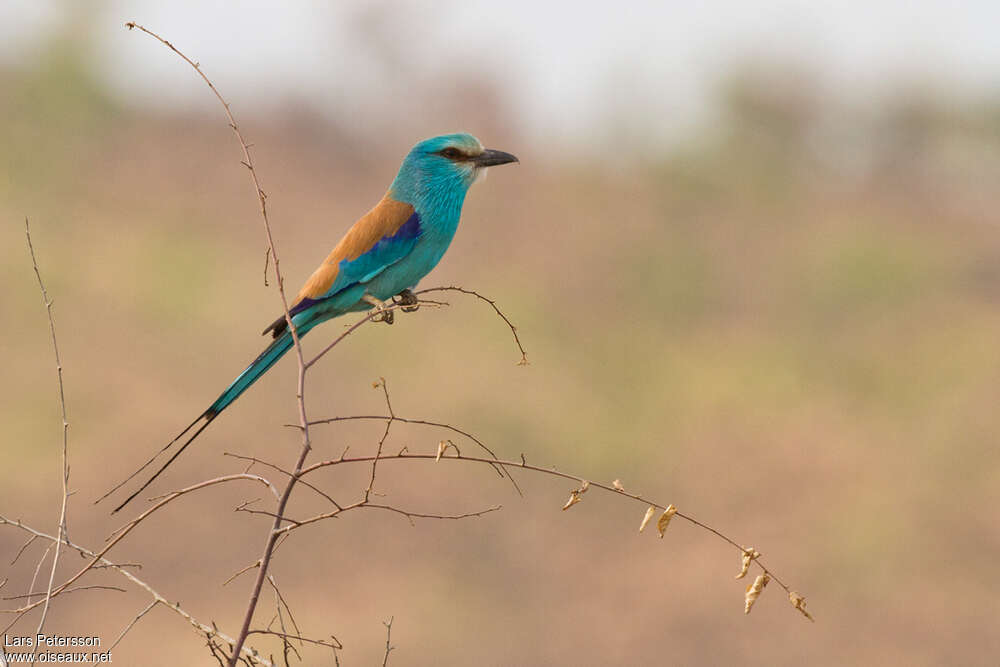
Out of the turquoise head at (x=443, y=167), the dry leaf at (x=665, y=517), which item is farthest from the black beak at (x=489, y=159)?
the dry leaf at (x=665, y=517)

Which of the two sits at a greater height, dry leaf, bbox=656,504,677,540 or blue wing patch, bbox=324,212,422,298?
blue wing patch, bbox=324,212,422,298

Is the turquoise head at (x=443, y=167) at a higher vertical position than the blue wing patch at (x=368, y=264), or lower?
higher

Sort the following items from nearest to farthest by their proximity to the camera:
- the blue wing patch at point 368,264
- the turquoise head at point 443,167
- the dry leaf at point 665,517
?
the dry leaf at point 665,517
the blue wing patch at point 368,264
the turquoise head at point 443,167

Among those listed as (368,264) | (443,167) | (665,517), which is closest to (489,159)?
(443,167)

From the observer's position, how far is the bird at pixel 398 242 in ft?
12.7

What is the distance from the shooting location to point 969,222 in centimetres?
1873

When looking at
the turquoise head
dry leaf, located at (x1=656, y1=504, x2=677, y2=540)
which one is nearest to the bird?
the turquoise head

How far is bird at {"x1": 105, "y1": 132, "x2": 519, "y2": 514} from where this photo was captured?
3.88 m

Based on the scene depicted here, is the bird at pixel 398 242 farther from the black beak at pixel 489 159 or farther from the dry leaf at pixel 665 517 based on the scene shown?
the dry leaf at pixel 665 517

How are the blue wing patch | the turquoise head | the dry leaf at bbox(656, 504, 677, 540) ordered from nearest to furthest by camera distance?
the dry leaf at bbox(656, 504, 677, 540) → the blue wing patch → the turquoise head

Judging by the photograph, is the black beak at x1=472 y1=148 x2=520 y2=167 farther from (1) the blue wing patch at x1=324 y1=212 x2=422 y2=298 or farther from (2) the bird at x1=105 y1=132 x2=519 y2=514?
(1) the blue wing patch at x1=324 y1=212 x2=422 y2=298

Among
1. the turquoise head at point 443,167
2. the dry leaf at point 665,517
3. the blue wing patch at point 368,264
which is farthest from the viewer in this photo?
the turquoise head at point 443,167

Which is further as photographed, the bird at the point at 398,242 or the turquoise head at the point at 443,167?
the turquoise head at the point at 443,167

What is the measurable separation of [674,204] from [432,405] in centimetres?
632
